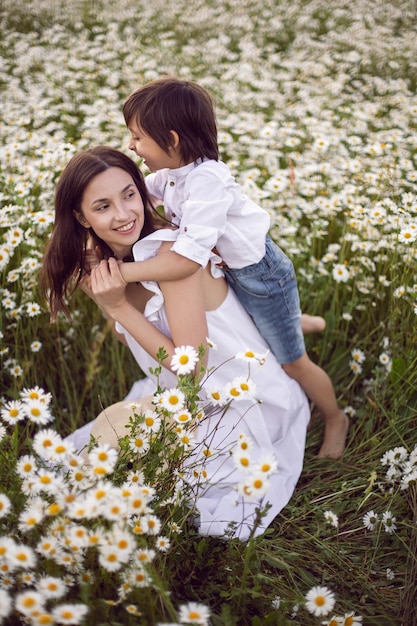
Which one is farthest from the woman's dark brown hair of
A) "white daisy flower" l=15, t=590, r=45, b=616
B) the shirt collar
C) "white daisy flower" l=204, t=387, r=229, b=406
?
"white daisy flower" l=15, t=590, r=45, b=616

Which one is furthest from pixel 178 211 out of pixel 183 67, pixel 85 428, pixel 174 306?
Answer: pixel 183 67

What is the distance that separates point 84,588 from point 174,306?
95 cm

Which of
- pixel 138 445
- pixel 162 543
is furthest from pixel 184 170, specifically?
pixel 162 543

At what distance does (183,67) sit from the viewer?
5141 mm

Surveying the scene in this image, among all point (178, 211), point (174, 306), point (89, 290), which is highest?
point (178, 211)

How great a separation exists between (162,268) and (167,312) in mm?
164

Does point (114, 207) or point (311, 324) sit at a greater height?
point (114, 207)

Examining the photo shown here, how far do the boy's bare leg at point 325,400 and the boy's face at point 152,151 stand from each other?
921 mm

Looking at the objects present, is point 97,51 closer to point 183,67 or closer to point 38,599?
point 183,67

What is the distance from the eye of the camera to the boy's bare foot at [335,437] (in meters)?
2.26

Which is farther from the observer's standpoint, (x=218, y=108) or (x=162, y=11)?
(x=162, y=11)

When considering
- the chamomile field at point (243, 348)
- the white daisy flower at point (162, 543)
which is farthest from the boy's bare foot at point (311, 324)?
the white daisy flower at point (162, 543)

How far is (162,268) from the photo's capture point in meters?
1.71

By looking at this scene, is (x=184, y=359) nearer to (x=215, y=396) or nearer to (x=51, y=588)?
(x=215, y=396)
